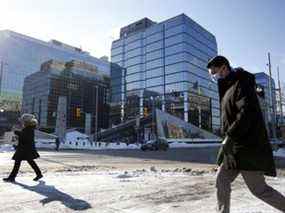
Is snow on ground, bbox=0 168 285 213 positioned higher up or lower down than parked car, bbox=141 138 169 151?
lower down

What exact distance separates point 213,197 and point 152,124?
50894mm

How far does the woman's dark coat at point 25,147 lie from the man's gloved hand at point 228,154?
18.1ft

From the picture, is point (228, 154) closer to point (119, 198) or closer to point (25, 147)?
point (119, 198)

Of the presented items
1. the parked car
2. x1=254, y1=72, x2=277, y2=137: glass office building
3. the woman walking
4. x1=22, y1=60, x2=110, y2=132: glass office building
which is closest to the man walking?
x1=254, y1=72, x2=277, y2=137: glass office building

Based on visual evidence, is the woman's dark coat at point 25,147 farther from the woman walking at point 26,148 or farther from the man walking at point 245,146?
the man walking at point 245,146

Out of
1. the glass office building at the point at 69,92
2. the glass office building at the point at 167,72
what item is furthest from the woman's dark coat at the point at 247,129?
the glass office building at the point at 69,92

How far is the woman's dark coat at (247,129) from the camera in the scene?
9.87ft

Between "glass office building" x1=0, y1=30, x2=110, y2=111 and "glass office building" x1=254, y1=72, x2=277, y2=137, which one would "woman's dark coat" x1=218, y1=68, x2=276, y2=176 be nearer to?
"glass office building" x1=254, y1=72, x2=277, y2=137

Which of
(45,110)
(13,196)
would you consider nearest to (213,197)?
(13,196)

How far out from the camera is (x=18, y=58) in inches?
4537

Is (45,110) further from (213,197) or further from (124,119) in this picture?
(213,197)

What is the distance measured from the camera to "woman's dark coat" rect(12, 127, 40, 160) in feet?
24.5

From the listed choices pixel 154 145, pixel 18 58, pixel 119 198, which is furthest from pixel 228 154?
pixel 18 58

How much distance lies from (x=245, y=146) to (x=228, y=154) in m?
0.20
